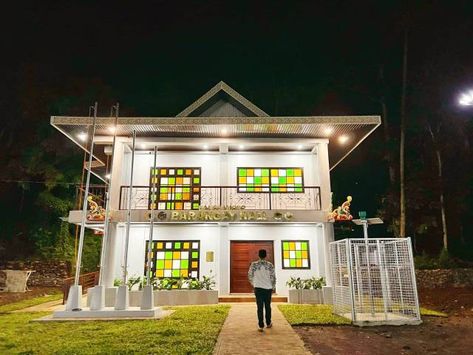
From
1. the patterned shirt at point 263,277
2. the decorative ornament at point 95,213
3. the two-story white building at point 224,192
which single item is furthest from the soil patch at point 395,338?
the decorative ornament at point 95,213

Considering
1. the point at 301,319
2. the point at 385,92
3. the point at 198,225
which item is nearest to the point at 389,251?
the point at 301,319

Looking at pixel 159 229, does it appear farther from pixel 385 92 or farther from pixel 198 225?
pixel 385 92

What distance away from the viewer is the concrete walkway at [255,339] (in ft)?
16.8

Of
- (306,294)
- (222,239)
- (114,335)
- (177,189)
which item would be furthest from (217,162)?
(114,335)

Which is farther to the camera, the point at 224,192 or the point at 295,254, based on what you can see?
the point at 224,192

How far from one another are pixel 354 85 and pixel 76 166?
61.6 ft

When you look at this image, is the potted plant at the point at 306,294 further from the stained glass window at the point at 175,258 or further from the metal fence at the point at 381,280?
the stained glass window at the point at 175,258

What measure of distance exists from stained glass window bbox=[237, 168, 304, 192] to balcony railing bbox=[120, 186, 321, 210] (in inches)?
7.7

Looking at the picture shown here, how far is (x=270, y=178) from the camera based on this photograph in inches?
538

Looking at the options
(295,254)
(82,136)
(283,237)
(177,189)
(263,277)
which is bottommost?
(263,277)

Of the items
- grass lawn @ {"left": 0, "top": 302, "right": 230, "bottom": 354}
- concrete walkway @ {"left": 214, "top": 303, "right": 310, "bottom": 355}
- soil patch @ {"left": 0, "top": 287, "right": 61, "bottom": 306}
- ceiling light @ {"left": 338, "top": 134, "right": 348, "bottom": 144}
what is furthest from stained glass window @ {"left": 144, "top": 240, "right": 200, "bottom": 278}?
ceiling light @ {"left": 338, "top": 134, "right": 348, "bottom": 144}

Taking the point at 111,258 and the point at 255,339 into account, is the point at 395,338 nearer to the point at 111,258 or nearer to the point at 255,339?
the point at 255,339

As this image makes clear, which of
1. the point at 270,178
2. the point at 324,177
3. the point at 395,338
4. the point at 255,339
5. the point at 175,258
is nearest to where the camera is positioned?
the point at 255,339

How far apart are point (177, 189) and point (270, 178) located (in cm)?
372
